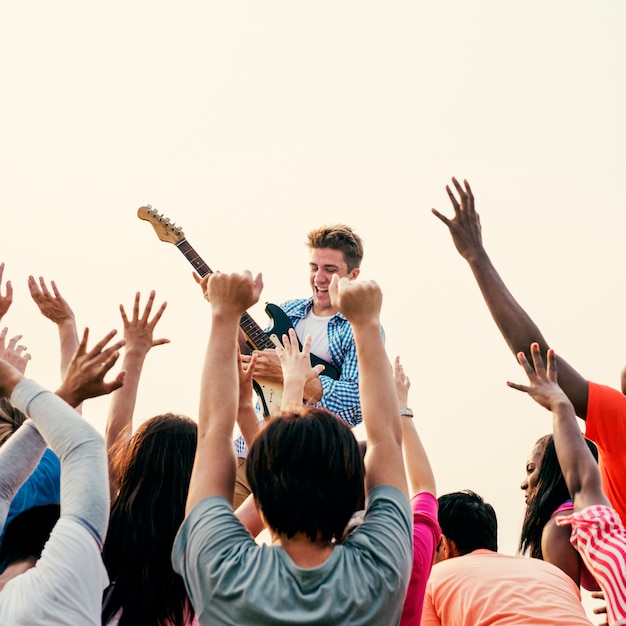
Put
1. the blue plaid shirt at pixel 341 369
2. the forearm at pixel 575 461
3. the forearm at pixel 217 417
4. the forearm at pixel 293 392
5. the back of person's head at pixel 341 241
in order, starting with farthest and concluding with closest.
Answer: the back of person's head at pixel 341 241 < the blue plaid shirt at pixel 341 369 < the forearm at pixel 293 392 < the forearm at pixel 575 461 < the forearm at pixel 217 417

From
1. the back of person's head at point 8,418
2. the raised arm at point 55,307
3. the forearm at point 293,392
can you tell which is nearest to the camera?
the forearm at point 293,392

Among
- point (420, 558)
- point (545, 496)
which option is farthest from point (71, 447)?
point (545, 496)

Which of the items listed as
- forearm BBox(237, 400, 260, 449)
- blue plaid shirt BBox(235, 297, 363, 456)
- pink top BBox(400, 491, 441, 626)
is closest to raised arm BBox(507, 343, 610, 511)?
pink top BBox(400, 491, 441, 626)

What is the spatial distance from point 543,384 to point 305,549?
1659 mm

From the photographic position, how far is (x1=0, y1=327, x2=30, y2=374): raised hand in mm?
4844

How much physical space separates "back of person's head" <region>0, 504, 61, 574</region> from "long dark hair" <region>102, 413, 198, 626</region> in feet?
0.98

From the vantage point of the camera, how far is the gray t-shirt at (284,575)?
2.43 meters

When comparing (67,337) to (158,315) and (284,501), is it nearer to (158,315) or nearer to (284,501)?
(158,315)

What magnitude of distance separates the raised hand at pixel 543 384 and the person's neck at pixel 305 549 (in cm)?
153

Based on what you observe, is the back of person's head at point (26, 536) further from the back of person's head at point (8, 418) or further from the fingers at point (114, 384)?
the back of person's head at point (8, 418)

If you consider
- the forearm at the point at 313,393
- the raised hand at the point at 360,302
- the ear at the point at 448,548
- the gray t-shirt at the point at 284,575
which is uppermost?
the forearm at the point at 313,393

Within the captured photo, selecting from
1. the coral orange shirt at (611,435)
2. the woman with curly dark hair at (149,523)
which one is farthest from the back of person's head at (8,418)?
the coral orange shirt at (611,435)

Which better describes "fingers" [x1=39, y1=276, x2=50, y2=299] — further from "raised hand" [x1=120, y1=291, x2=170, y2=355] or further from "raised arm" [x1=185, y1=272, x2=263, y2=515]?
"raised arm" [x1=185, y1=272, x2=263, y2=515]

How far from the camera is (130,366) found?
176 inches
